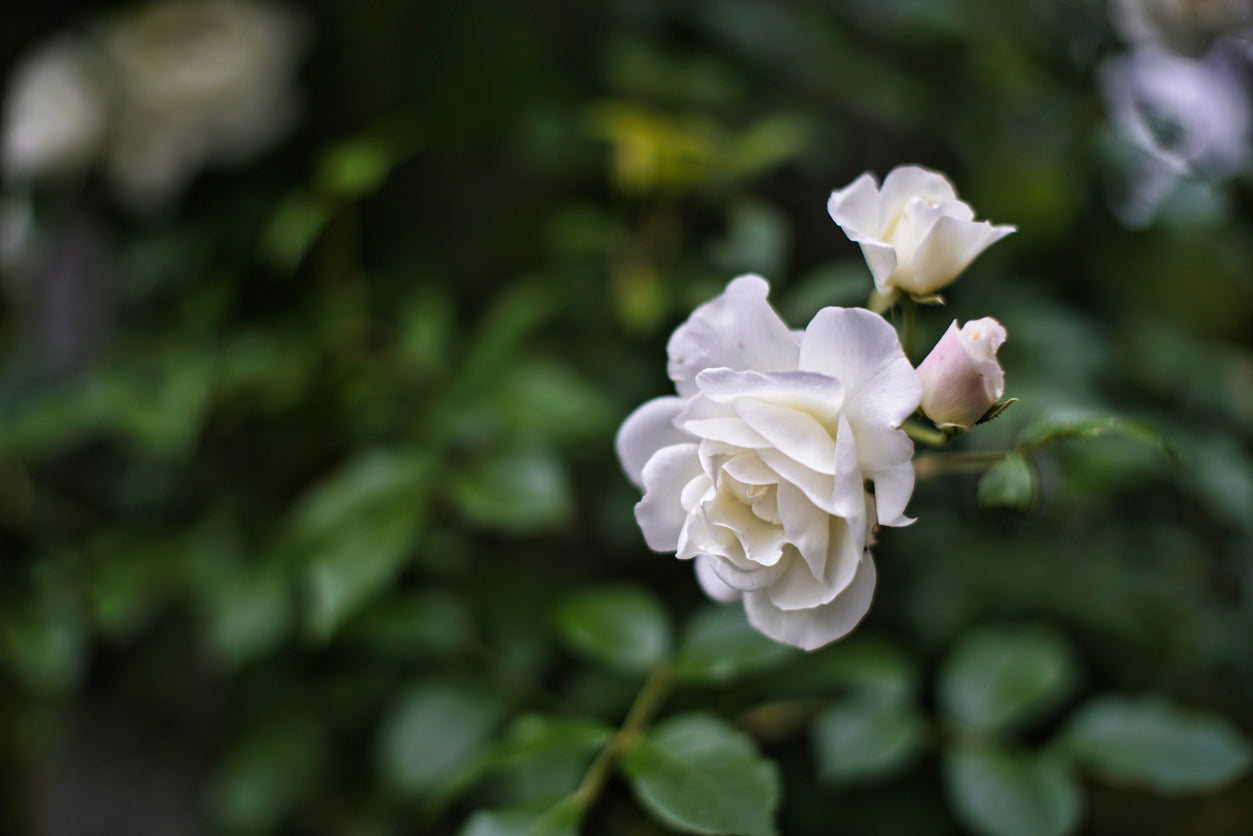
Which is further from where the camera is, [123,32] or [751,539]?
[123,32]

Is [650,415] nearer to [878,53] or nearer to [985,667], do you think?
[985,667]

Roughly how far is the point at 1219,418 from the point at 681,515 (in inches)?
31.5

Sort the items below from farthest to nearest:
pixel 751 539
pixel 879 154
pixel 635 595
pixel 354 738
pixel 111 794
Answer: pixel 879 154
pixel 111 794
pixel 354 738
pixel 635 595
pixel 751 539

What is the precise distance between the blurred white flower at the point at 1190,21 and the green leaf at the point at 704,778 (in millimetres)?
782

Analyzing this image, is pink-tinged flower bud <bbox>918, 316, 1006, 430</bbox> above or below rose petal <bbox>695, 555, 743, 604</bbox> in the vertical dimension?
above

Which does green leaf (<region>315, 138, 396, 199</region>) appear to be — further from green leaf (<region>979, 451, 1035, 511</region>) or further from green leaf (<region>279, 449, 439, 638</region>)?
green leaf (<region>979, 451, 1035, 511</region>)

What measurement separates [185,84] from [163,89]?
3 cm

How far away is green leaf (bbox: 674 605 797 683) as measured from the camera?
1.46 feet

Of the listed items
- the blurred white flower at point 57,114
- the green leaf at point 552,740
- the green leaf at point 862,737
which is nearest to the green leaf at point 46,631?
the blurred white flower at point 57,114

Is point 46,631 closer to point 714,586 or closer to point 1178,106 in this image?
point 714,586

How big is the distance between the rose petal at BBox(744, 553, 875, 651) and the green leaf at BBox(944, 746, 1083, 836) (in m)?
0.29

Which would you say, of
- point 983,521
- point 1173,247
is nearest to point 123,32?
point 983,521

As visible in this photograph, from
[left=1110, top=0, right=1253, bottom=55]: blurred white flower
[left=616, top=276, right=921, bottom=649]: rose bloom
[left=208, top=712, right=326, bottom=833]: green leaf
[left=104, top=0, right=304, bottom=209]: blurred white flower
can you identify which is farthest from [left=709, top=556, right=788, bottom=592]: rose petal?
[left=104, top=0, right=304, bottom=209]: blurred white flower

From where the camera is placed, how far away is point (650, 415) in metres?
0.33
